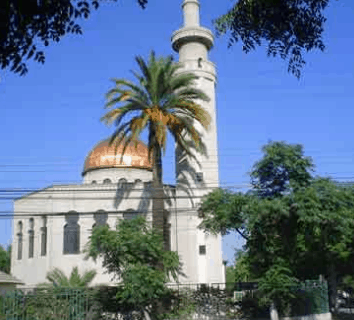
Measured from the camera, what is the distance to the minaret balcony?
1580 inches

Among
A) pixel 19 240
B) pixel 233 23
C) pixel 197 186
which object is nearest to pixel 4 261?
pixel 19 240

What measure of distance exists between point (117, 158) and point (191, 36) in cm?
1134

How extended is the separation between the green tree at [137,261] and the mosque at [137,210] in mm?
11296

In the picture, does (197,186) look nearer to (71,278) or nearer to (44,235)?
(71,278)

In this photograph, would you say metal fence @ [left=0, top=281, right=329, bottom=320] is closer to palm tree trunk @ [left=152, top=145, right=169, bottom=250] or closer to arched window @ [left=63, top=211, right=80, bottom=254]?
palm tree trunk @ [left=152, top=145, right=169, bottom=250]

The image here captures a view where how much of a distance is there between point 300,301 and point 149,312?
687cm

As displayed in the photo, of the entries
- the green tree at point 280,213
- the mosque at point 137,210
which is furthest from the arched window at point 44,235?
the green tree at point 280,213

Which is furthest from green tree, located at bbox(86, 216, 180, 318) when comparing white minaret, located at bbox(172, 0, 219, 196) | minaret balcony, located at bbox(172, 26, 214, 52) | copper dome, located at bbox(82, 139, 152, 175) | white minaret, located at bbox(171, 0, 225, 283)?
copper dome, located at bbox(82, 139, 152, 175)

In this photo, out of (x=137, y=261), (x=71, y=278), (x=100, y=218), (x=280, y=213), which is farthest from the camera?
(x=100, y=218)

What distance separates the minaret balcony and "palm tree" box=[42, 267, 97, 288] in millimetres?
17294

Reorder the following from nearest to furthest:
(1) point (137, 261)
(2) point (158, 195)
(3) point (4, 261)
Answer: (1) point (137, 261) → (2) point (158, 195) → (3) point (4, 261)

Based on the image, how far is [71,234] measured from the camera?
128ft

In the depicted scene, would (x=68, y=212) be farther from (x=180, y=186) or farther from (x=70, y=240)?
(x=180, y=186)

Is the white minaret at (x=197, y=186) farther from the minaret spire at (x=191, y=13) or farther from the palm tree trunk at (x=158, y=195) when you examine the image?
the palm tree trunk at (x=158, y=195)
